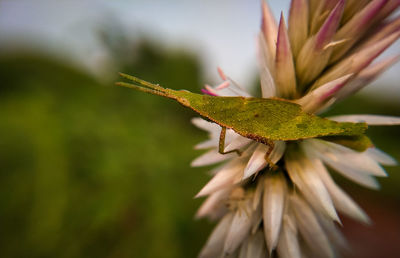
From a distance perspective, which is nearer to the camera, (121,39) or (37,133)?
(37,133)

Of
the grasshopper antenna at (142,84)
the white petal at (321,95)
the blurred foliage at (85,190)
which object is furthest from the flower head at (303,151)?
the blurred foliage at (85,190)

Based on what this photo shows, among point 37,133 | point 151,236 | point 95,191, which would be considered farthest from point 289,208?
point 37,133

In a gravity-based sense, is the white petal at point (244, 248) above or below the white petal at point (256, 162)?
below

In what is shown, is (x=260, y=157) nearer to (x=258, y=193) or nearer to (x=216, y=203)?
(x=258, y=193)

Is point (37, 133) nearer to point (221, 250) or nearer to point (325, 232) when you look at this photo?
point (221, 250)

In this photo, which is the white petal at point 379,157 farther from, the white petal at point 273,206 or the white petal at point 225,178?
the white petal at point 225,178

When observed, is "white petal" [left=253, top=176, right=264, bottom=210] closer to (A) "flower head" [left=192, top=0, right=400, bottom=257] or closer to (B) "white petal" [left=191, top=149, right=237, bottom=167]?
(A) "flower head" [left=192, top=0, right=400, bottom=257]

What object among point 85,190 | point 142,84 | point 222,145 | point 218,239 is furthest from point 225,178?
point 85,190
